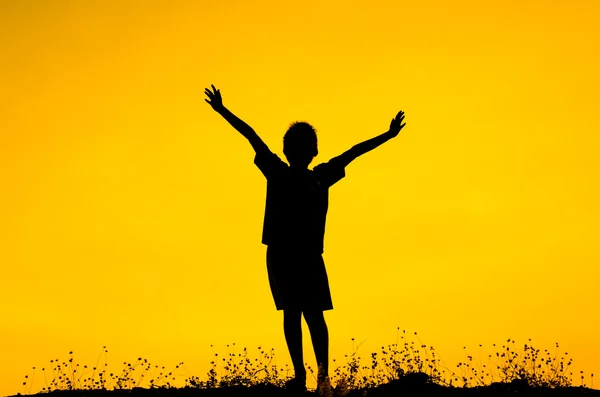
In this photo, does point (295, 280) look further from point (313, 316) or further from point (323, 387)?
point (323, 387)

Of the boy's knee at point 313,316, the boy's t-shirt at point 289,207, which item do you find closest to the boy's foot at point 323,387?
the boy's knee at point 313,316

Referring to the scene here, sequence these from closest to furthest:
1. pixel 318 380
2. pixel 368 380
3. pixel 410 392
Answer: pixel 318 380 → pixel 410 392 → pixel 368 380

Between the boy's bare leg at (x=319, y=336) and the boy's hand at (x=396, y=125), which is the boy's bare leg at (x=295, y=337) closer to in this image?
the boy's bare leg at (x=319, y=336)

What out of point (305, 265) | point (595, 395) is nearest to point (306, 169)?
point (305, 265)

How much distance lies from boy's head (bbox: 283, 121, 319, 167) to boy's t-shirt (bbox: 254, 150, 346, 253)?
0.15 m

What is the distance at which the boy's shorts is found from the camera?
805cm

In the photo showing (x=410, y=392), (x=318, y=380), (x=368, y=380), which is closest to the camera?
(x=318, y=380)

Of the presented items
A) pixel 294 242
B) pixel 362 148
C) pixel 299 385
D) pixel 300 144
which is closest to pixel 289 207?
pixel 294 242

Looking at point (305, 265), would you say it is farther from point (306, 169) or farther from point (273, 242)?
point (306, 169)

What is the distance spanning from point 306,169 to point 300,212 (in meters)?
0.50

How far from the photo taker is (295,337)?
798 centimetres

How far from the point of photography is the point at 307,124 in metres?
8.34

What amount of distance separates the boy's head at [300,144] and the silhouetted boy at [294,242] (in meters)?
0.01

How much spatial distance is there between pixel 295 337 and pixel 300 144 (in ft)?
6.48
